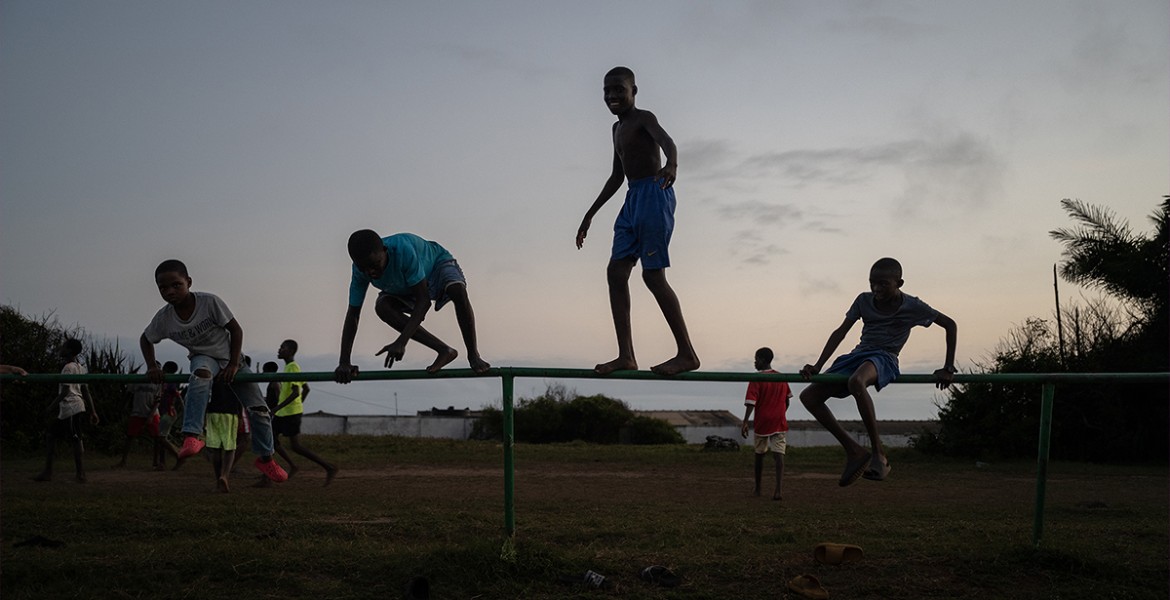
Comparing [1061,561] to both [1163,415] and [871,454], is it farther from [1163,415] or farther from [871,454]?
[1163,415]

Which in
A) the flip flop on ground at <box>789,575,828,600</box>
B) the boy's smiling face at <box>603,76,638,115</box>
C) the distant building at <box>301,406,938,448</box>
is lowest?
the distant building at <box>301,406,938,448</box>

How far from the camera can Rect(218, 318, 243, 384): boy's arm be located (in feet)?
20.6

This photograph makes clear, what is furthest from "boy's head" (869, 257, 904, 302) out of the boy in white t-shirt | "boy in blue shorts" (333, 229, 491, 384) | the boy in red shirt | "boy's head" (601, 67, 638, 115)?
the boy in white t-shirt

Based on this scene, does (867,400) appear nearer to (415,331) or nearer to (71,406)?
(415,331)

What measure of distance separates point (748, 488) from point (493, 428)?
17.8 metres

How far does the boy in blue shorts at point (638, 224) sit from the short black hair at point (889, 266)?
139cm

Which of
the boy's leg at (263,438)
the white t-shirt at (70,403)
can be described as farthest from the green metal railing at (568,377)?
the white t-shirt at (70,403)

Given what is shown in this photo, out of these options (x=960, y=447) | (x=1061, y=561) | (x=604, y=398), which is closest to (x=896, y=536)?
(x=1061, y=561)

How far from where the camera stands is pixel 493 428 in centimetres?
2873

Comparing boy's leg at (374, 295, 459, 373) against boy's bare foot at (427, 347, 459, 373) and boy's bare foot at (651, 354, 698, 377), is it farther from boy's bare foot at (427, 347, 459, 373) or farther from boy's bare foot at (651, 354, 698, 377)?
boy's bare foot at (651, 354, 698, 377)

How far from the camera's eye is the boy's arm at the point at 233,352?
627cm

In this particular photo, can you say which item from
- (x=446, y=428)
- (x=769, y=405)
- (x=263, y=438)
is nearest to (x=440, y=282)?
(x=263, y=438)

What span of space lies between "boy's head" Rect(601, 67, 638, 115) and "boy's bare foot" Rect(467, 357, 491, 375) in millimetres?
1807

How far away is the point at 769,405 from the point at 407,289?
206 inches
